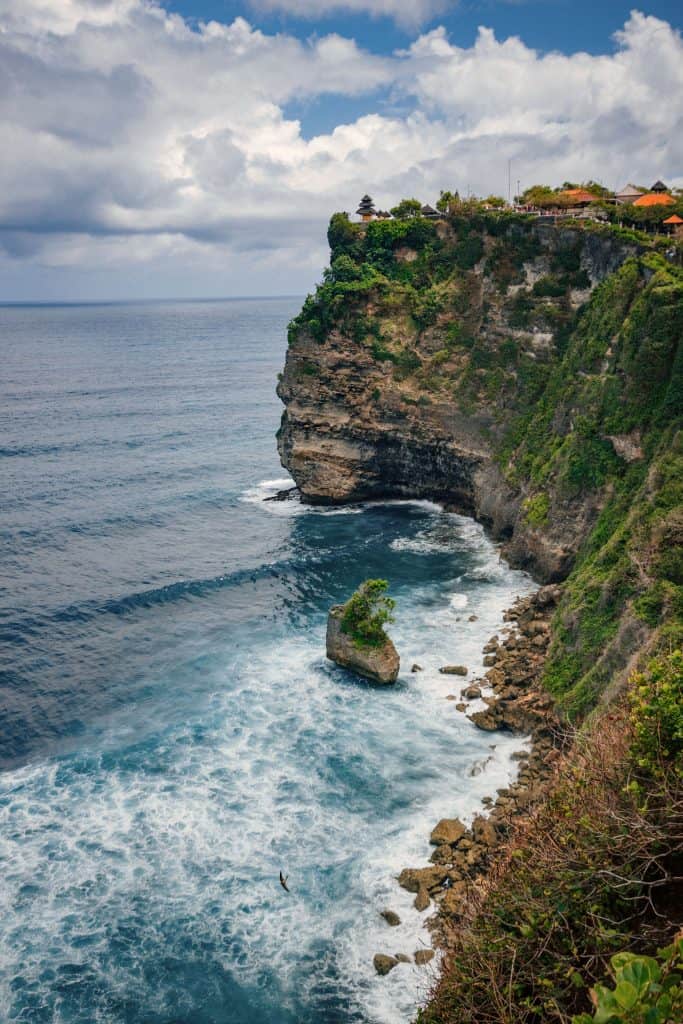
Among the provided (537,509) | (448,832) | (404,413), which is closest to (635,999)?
(448,832)

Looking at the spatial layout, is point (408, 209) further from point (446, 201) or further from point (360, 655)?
point (360, 655)

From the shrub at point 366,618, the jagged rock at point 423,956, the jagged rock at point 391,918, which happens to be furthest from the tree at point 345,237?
the jagged rock at point 423,956

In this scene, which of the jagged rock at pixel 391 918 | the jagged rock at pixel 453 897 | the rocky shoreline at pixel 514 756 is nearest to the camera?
the jagged rock at pixel 453 897

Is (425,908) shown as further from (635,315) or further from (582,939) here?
(635,315)

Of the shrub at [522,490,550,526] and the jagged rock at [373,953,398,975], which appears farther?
the shrub at [522,490,550,526]

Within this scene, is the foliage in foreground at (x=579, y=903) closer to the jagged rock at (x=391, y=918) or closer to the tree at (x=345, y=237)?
the jagged rock at (x=391, y=918)

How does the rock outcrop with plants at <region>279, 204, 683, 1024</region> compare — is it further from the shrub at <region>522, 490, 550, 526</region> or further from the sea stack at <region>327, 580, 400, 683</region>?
the sea stack at <region>327, 580, 400, 683</region>

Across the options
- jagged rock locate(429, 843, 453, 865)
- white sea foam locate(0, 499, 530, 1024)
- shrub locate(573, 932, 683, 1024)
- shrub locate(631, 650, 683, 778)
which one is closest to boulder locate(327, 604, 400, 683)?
white sea foam locate(0, 499, 530, 1024)
